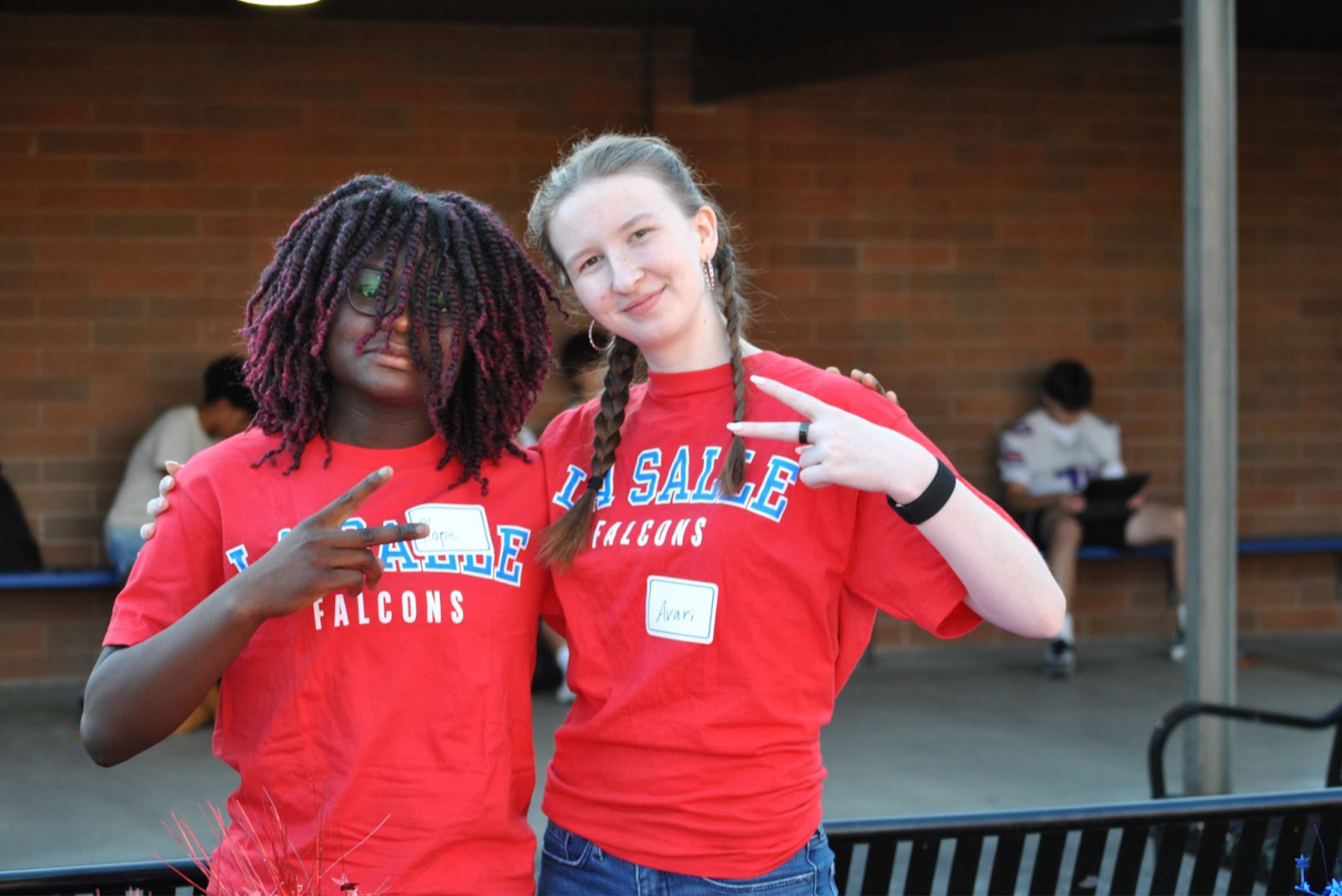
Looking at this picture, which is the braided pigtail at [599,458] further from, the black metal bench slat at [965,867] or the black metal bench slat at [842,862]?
the black metal bench slat at [965,867]

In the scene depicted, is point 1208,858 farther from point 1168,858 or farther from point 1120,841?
point 1120,841

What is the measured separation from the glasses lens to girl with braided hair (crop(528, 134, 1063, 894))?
0.25m

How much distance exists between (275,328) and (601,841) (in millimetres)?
761

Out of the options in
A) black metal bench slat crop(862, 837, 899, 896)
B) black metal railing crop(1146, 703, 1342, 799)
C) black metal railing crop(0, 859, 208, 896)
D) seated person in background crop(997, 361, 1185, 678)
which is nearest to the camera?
black metal railing crop(0, 859, 208, 896)

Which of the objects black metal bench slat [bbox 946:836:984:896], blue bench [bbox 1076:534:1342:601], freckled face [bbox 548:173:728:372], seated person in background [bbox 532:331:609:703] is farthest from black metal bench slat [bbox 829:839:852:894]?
blue bench [bbox 1076:534:1342:601]

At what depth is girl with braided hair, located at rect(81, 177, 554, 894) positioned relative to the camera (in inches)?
65.4

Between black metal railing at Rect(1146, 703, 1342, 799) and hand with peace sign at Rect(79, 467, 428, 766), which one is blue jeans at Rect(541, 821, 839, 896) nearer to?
hand with peace sign at Rect(79, 467, 428, 766)

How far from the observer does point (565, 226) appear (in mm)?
1905

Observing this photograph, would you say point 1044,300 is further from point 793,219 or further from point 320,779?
point 320,779

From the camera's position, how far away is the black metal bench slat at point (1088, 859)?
7.53 ft

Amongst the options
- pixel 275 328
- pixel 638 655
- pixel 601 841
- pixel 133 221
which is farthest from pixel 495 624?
pixel 133 221

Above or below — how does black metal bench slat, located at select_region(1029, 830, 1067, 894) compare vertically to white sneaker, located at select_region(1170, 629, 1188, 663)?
above

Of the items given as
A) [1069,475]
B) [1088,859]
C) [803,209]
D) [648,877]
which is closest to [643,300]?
[648,877]

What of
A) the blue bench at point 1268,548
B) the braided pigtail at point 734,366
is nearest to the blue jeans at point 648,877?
the braided pigtail at point 734,366
